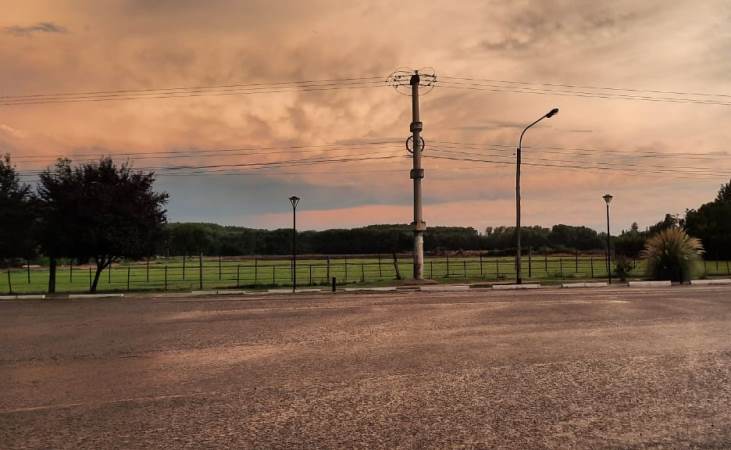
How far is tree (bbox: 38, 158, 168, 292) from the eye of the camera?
28578 mm

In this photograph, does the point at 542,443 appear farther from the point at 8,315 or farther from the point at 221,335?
the point at 8,315

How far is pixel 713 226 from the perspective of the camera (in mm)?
74625

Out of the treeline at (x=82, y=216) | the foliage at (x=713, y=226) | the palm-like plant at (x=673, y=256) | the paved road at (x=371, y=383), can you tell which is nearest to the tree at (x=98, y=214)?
the treeline at (x=82, y=216)

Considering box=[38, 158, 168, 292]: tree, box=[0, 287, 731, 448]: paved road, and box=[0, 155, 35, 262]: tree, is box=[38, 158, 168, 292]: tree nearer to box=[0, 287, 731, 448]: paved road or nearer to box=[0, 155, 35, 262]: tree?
box=[0, 155, 35, 262]: tree

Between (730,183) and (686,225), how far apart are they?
24.8m

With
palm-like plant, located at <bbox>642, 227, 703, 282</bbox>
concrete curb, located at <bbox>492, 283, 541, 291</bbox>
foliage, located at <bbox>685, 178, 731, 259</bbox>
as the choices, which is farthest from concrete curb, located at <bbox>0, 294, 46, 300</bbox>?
foliage, located at <bbox>685, 178, 731, 259</bbox>

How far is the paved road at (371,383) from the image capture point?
5.48 metres

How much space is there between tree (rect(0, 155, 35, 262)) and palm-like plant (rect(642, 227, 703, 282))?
3610cm

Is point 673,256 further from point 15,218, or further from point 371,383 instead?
point 15,218

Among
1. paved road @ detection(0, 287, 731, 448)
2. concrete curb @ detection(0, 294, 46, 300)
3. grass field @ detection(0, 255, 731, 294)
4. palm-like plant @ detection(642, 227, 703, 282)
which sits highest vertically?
palm-like plant @ detection(642, 227, 703, 282)

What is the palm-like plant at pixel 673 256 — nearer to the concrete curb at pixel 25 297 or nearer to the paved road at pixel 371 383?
the paved road at pixel 371 383

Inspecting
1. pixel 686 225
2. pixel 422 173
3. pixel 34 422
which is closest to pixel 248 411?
pixel 34 422

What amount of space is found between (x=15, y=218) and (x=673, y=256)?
38.0 meters

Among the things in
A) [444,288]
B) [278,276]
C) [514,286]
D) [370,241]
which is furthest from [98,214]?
[370,241]
